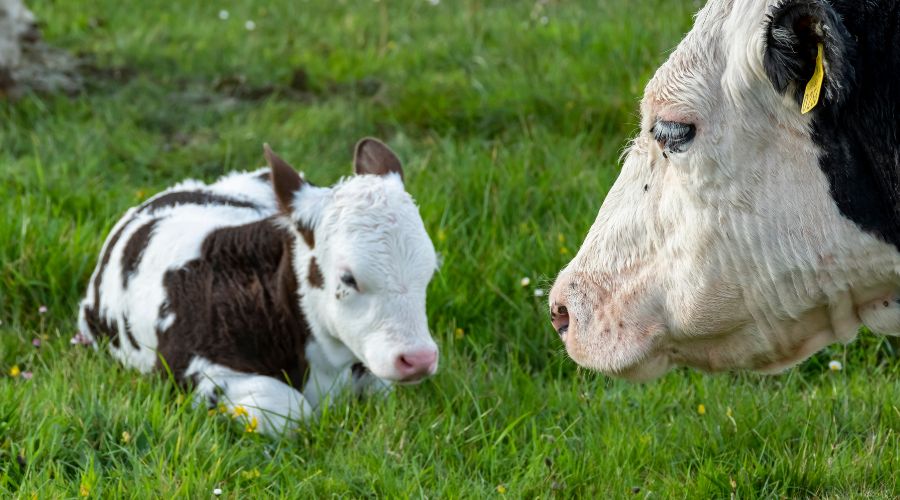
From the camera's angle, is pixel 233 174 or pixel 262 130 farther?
pixel 262 130

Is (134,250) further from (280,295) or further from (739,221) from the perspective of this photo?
(739,221)

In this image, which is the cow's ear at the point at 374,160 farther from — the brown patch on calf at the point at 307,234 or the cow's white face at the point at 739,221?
the cow's white face at the point at 739,221

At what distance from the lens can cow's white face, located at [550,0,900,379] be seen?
2895 mm

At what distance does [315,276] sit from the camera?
16.1 ft

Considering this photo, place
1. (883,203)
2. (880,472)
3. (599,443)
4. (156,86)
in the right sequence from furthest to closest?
(156,86)
(599,443)
(880,472)
(883,203)

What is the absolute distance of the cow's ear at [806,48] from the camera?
276cm

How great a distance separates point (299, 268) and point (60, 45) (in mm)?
4753

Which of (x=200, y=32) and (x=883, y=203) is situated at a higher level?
(x=883, y=203)

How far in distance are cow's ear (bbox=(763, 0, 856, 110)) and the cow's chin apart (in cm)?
85

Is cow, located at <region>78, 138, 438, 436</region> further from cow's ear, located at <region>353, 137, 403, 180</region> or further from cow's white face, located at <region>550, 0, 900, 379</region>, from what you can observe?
cow's white face, located at <region>550, 0, 900, 379</region>

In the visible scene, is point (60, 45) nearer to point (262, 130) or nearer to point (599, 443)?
point (262, 130)

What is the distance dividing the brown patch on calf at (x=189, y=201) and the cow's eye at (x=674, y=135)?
2.86 m

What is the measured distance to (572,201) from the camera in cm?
604

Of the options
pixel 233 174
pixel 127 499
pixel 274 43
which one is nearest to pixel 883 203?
pixel 127 499
